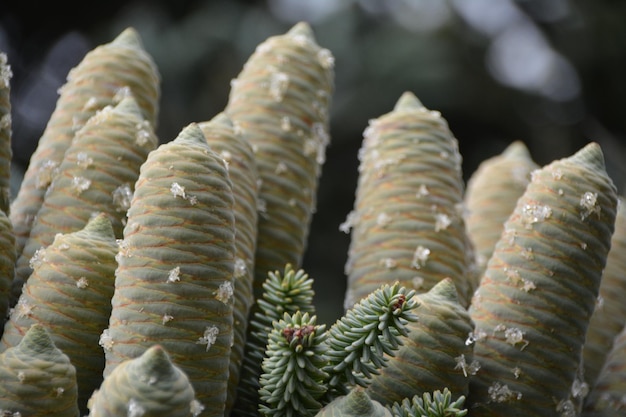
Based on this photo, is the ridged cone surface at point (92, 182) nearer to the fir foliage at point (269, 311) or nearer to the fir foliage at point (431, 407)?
the fir foliage at point (269, 311)

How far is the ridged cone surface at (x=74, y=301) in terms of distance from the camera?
569mm

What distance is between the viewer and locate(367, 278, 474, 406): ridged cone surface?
24.1 inches

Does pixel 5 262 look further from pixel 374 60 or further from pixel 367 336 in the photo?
pixel 374 60

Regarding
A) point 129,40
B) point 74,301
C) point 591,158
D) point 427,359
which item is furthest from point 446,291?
point 129,40

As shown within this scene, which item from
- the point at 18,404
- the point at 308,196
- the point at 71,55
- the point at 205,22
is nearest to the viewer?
the point at 18,404

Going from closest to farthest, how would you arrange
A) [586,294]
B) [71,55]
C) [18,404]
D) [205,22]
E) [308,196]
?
[18,404] < [586,294] < [308,196] < [71,55] < [205,22]

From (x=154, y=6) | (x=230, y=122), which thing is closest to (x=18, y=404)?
(x=230, y=122)

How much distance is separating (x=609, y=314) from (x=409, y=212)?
9.5 inches

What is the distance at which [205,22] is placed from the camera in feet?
11.7

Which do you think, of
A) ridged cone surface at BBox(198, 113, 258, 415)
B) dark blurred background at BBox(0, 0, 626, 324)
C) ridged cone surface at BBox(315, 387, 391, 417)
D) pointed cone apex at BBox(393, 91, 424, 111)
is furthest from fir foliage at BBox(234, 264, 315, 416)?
dark blurred background at BBox(0, 0, 626, 324)

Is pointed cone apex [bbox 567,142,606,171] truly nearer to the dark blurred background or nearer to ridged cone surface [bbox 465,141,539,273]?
ridged cone surface [bbox 465,141,539,273]

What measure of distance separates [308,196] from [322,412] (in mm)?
268

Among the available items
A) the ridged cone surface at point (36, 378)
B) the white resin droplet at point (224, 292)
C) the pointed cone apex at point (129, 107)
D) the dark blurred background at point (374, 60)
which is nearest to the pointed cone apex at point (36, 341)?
the ridged cone surface at point (36, 378)

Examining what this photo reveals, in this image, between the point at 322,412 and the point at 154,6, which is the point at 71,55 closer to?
the point at 154,6
